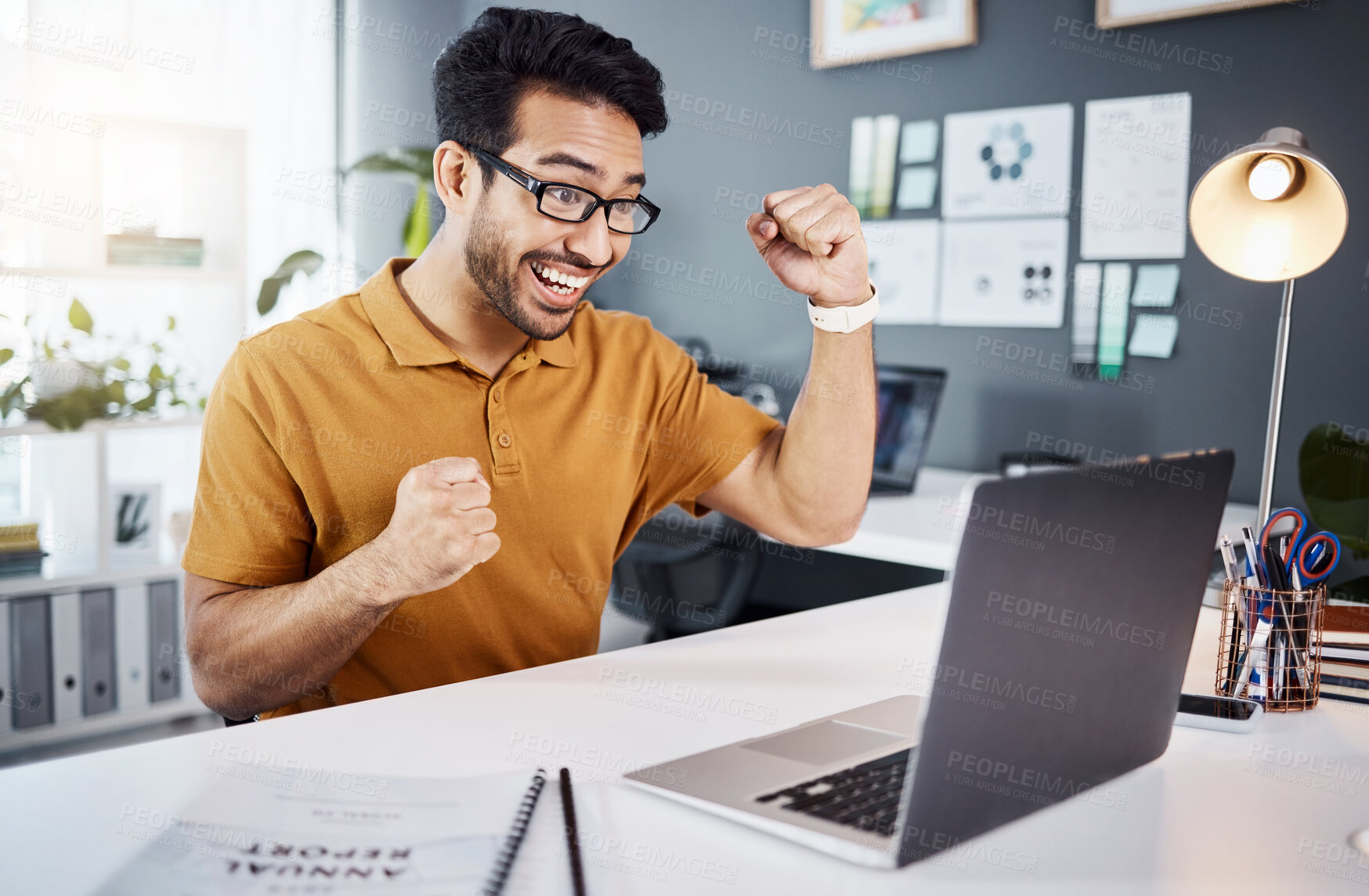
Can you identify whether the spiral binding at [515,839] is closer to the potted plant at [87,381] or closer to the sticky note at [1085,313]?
the sticky note at [1085,313]

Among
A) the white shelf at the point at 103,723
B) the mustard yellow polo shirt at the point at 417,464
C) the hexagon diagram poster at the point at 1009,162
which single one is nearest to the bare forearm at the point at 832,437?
the mustard yellow polo shirt at the point at 417,464

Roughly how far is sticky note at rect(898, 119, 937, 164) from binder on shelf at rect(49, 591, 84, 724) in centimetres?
246

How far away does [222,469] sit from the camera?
1.25 m

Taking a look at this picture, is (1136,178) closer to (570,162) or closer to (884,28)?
(884,28)

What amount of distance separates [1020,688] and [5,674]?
2852mm

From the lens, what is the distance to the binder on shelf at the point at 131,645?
9.52ft

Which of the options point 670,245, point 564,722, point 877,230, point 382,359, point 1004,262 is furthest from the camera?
point 670,245

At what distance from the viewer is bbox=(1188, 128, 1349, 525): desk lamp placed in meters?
1.37

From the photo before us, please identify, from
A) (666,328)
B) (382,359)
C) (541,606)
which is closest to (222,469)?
(382,359)

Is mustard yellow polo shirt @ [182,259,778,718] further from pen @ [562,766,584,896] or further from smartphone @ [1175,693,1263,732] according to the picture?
smartphone @ [1175,693,1263,732]

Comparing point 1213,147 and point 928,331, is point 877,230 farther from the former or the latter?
point 1213,147

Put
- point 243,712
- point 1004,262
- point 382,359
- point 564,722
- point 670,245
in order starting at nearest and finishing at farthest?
point 564,722
point 243,712
point 382,359
point 1004,262
point 670,245

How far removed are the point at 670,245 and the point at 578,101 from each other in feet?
6.23

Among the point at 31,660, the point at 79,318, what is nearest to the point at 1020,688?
the point at 31,660
